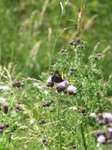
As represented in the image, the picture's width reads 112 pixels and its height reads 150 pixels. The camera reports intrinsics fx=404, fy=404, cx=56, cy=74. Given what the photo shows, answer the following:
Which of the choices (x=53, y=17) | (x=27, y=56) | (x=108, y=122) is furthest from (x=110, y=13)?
(x=108, y=122)

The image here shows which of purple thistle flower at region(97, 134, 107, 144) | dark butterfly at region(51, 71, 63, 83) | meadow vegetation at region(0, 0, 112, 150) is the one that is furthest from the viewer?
meadow vegetation at region(0, 0, 112, 150)

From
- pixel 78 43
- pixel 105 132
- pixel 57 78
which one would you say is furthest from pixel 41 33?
pixel 105 132

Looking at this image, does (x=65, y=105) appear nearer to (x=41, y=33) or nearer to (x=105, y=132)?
(x=105, y=132)

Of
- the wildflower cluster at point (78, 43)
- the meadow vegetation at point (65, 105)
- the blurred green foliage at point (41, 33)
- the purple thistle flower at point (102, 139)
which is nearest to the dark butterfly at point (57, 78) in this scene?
the meadow vegetation at point (65, 105)

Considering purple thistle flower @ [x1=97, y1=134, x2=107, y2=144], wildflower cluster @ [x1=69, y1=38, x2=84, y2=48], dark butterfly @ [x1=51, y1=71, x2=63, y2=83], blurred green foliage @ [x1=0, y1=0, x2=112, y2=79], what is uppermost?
blurred green foliage @ [x1=0, y1=0, x2=112, y2=79]

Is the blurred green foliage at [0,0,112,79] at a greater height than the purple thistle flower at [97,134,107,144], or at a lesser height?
greater

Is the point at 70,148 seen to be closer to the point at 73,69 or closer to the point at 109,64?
the point at 73,69

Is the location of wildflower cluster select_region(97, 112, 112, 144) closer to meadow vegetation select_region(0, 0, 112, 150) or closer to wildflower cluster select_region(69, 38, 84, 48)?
meadow vegetation select_region(0, 0, 112, 150)

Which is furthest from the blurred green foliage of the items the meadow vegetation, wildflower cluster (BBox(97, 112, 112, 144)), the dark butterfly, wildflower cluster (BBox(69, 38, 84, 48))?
wildflower cluster (BBox(97, 112, 112, 144))
